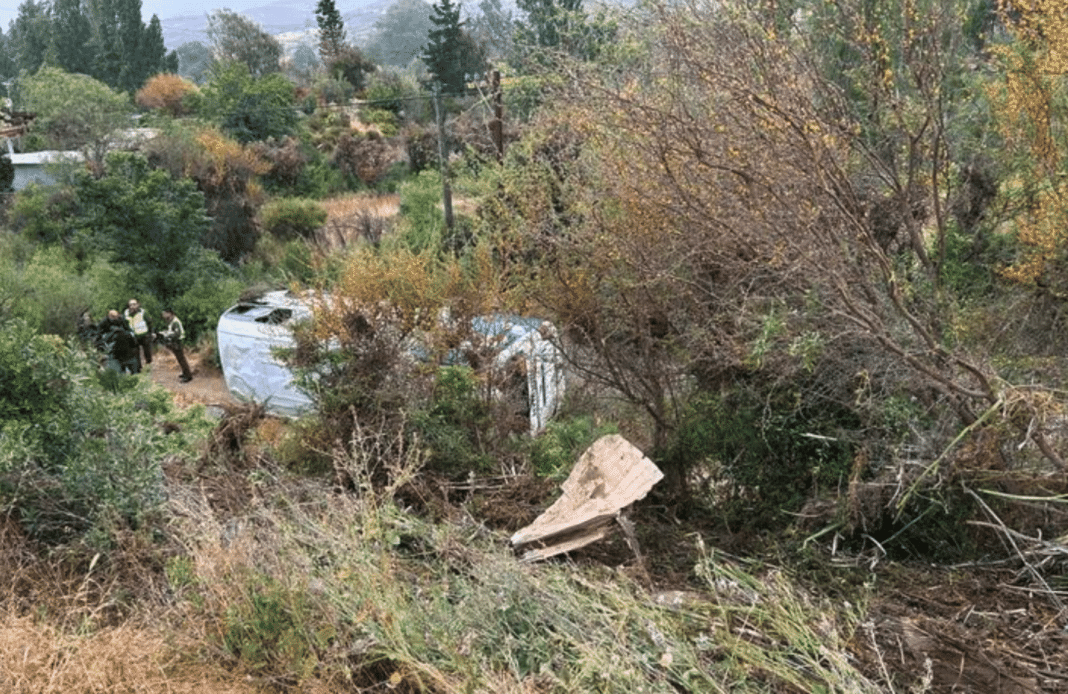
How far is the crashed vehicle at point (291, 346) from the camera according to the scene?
7.88 meters

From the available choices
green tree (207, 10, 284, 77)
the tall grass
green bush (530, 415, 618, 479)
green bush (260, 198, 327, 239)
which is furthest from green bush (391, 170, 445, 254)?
green tree (207, 10, 284, 77)

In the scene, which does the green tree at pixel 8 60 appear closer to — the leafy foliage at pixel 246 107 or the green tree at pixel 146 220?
the leafy foliage at pixel 246 107

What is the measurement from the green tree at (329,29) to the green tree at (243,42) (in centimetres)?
519

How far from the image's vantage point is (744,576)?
3.78 meters

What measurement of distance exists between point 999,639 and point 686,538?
6.26 ft

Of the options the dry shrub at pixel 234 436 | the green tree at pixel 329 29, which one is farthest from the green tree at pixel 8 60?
the dry shrub at pixel 234 436

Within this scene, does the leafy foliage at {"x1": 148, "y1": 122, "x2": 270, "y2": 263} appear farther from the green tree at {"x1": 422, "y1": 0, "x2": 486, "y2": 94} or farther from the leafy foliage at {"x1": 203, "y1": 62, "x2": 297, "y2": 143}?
the green tree at {"x1": 422, "y1": 0, "x2": 486, "y2": 94}

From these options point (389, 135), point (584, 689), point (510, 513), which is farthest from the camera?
point (389, 135)

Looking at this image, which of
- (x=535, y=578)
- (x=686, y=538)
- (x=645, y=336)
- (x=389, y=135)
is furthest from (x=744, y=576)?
(x=389, y=135)

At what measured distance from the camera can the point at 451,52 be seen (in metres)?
40.8

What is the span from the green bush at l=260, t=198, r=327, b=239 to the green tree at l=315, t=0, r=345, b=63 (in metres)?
25.0

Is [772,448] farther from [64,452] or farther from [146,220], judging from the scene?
[146,220]

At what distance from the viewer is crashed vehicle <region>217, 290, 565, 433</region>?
310 inches

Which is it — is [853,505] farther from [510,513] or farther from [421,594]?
[421,594]
